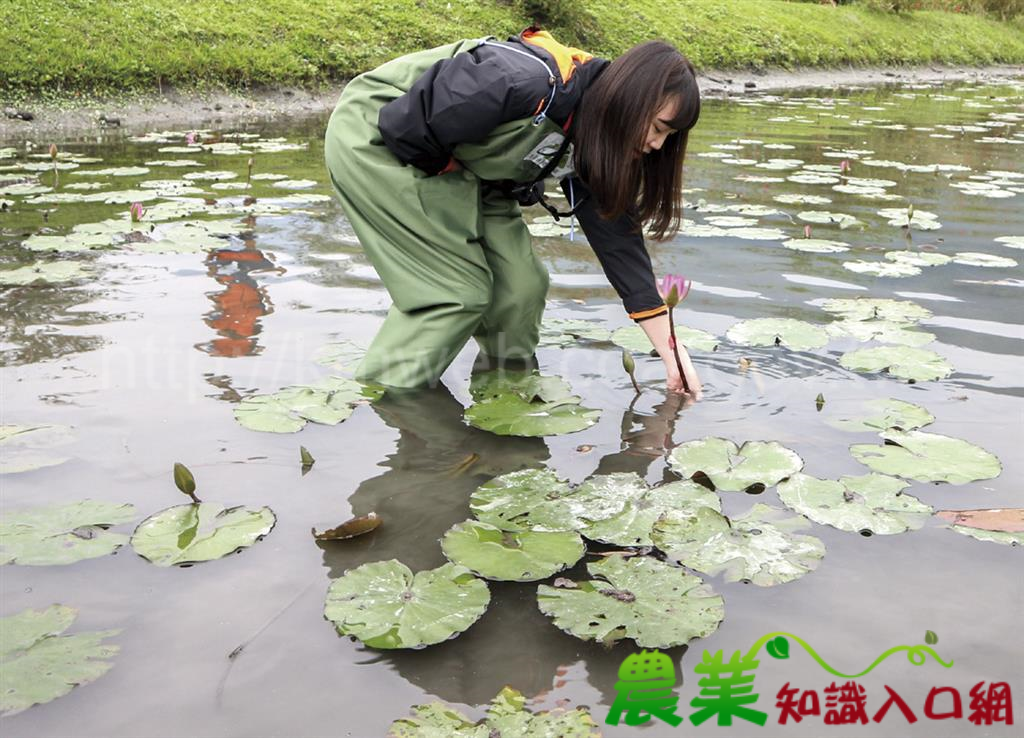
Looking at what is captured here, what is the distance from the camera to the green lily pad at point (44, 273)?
359cm

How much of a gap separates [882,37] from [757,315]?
61.3ft

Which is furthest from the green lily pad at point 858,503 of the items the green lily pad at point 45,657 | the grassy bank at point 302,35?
the grassy bank at point 302,35

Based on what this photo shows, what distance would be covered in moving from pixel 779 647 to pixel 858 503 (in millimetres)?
606

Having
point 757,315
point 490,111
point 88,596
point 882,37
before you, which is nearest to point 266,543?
point 88,596

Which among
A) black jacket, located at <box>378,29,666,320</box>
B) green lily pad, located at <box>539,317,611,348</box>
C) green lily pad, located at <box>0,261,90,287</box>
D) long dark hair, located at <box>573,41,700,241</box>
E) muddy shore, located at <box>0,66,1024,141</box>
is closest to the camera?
long dark hair, located at <box>573,41,700,241</box>

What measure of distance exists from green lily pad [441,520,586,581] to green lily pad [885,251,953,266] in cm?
300

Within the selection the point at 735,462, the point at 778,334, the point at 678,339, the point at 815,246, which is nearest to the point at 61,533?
the point at 735,462

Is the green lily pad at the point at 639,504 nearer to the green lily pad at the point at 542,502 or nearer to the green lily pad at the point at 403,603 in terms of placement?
the green lily pad at the point at 542,502

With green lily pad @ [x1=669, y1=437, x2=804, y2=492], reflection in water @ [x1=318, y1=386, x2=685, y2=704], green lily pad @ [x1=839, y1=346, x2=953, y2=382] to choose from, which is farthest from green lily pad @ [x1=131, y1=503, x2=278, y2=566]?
green lily pad @ [x1=839, y1=346, x2=953, y2=382]

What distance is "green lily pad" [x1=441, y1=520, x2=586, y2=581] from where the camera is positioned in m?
1.81

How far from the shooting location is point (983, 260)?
421 centimetres

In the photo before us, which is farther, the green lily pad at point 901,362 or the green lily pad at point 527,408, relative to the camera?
the green lily pad at point 901,362

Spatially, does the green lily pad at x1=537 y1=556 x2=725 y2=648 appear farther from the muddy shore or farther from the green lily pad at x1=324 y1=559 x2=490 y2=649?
the muddy shore

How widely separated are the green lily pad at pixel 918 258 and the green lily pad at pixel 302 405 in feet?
9.19
